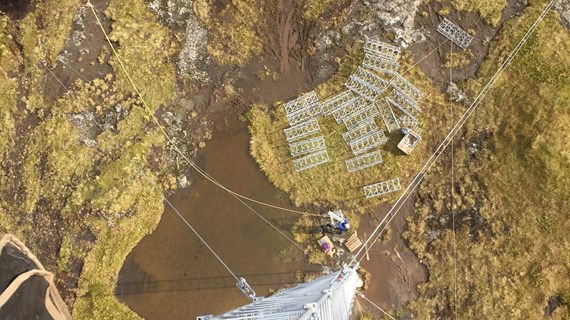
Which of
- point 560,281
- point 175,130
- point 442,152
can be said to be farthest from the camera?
point 175,130

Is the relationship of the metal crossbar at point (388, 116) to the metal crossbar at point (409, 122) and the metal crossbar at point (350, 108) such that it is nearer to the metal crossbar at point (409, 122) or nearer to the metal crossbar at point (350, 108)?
the metal crossbar at point (409, 122)

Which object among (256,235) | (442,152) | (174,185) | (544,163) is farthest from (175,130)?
(544,163)

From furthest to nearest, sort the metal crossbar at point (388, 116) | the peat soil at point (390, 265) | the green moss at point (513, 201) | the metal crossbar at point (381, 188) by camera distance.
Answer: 1. the metal crossbar at point (388, 116)
2. the metal crossbar at point (381, 188)
3. the peat soil at point (390, 265)
4. the green moss at point (513, 201)

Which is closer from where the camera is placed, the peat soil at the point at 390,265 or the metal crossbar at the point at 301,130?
the peat soil at the point at 390,265

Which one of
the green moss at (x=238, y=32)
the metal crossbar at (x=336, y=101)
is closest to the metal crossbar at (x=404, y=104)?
the metal crossbar at (x=336, y=101)

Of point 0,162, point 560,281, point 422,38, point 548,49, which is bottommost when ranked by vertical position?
point 0,162

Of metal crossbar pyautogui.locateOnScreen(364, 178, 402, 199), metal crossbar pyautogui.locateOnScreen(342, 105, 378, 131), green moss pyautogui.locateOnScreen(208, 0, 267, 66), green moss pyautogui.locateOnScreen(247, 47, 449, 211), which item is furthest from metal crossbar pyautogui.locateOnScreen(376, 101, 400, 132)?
green moss pyautogui.locateOnScreen(208, 0, 267, 66)

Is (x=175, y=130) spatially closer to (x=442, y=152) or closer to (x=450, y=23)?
(x=442, y=152)
